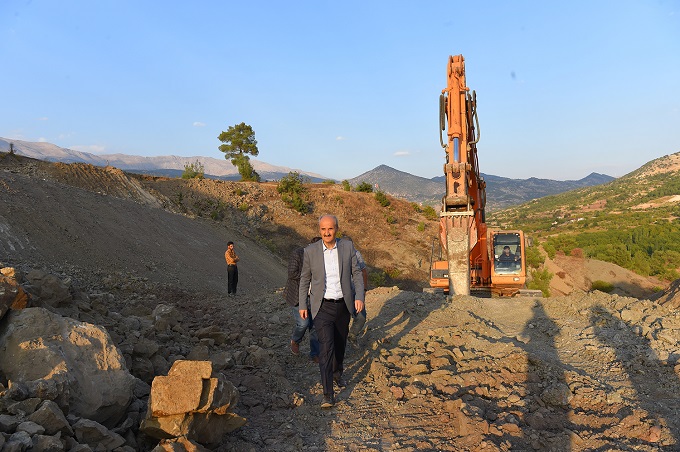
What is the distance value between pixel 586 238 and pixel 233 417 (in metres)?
58.0

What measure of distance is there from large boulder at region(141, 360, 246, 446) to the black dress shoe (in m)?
1.18

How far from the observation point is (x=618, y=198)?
4102 inches

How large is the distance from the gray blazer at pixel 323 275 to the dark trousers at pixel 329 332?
72mm

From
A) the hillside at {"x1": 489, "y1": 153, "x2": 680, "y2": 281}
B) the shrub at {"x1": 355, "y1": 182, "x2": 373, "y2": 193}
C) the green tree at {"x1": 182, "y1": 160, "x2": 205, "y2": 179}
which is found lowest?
the hillside at {"x1": 489, "y1": 153, "x2": 680, "y2": 281}

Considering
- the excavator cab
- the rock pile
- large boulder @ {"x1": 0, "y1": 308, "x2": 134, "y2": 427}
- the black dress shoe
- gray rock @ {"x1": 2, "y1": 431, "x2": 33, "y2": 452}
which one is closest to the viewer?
gray rock @ {"x1": 2, "y1": 431, "x2": 33, "y2": 452}

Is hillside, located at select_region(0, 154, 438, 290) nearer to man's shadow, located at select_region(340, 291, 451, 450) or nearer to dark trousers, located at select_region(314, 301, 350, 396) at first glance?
man's shadow, located at select_region(340, 291, 451, 450)

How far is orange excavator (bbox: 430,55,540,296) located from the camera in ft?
35.6

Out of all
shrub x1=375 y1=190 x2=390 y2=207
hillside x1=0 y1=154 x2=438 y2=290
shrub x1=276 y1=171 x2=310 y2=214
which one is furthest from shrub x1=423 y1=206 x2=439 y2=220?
shrub x1=276 y1=171 x2=310 y2=214

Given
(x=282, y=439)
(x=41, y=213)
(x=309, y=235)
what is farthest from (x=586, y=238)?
(x=282, y=439)

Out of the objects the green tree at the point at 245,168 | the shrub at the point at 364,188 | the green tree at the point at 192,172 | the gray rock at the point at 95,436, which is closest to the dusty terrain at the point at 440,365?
the gray rock at the point at 95,436

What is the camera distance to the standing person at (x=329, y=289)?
4703mm

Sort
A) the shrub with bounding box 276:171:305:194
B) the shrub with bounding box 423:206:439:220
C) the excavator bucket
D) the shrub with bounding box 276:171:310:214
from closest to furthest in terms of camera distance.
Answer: the excavator bucket → the shrub with bounding box 276:171:310:214 → the shrub with bounding box 276:171:305:194 → the shrub with bounding box 423:206:439:220

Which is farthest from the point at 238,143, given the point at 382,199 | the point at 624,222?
the point at 624,222

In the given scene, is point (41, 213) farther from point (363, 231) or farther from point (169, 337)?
point (363, 231)
